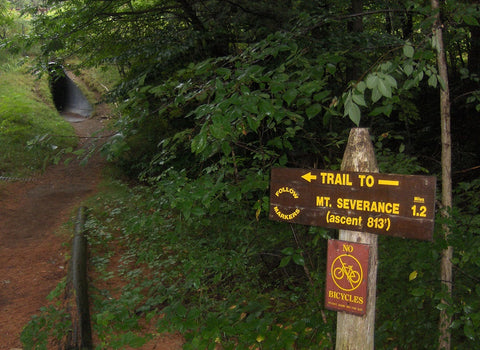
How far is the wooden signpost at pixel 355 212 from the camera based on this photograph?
200cm

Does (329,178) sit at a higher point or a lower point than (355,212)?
higher

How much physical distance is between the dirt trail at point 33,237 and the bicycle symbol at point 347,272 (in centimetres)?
425

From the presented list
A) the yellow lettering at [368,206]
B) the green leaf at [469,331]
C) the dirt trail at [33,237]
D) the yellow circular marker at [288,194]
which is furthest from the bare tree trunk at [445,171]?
the dirt trail at [33,237]

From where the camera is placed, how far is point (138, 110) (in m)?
3.03

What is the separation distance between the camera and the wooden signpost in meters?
2.00

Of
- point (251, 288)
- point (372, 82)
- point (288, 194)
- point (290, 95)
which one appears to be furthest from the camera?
point (251, 288)

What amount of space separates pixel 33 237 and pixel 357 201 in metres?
7.69

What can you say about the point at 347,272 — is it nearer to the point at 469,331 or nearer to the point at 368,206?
the point at 368,206

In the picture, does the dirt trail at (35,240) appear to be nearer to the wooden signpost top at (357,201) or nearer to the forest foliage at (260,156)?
the forest foliage at (260,156)

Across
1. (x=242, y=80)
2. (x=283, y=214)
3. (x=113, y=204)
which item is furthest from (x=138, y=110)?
(x=113, y=204)

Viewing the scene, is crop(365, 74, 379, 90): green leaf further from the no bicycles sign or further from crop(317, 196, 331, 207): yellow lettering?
the no bicycles sign

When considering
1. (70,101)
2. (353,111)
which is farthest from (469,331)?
(70,101)

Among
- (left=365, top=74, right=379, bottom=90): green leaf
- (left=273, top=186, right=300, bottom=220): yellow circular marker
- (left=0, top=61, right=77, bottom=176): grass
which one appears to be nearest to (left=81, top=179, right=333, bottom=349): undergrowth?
(left=273, top=186, right=300, bottom=220): yellow circular marker

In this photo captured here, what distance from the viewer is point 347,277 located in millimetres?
2248
